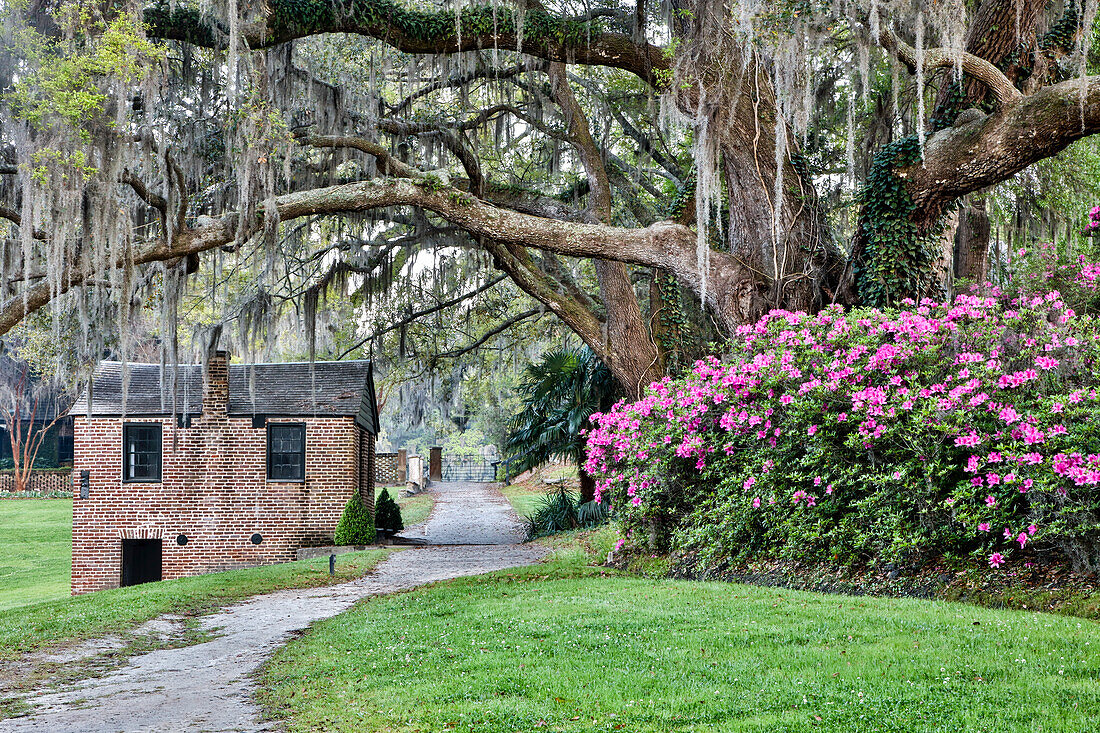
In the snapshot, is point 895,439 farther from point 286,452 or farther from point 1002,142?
point 286,452

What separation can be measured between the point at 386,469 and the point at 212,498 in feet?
67.6

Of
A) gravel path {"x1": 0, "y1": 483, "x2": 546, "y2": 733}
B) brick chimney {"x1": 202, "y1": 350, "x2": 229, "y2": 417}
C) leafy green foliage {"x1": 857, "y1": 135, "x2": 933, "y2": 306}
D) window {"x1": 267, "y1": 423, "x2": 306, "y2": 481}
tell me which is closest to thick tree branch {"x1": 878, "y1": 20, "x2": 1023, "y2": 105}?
leafy green foliage {"x1": 857, "y1": 135, "x2": 933, "y2": 306}

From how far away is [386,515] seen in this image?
19.6m

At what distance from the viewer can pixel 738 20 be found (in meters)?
9.23

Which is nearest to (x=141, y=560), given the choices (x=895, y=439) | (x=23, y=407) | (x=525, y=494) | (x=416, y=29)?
(x=416, y=29)

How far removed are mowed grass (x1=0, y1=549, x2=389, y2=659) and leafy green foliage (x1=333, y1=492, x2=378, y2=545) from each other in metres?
1.53

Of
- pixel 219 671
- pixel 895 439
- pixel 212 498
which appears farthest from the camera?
pixel 212 498

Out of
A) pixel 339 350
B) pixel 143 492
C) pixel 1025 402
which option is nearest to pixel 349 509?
pixel 143 492

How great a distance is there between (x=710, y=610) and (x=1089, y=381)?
3.57 metres

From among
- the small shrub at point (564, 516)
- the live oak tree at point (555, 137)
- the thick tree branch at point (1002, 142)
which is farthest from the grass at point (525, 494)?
the thick tree branch at point (1002, 142)

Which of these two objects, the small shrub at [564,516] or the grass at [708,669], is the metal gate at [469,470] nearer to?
the small shrub at [564,516]

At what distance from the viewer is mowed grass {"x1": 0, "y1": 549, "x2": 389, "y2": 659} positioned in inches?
347

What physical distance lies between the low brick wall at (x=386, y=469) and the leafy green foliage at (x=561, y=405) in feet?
65.4

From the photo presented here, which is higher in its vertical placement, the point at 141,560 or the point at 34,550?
the point at 141,560
